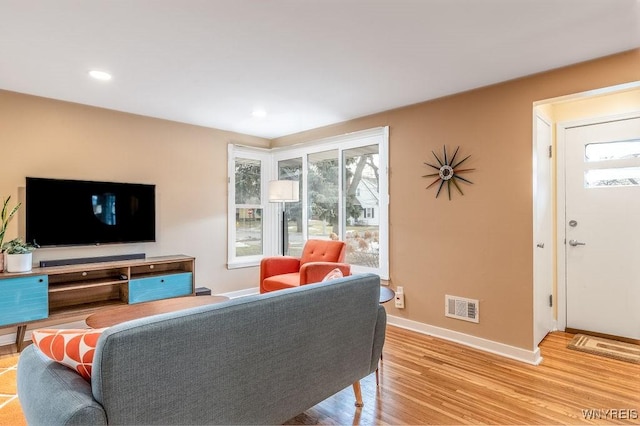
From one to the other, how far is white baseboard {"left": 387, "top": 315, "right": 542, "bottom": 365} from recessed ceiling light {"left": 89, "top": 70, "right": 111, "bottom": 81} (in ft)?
11.4

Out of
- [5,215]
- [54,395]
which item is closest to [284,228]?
[5,215]

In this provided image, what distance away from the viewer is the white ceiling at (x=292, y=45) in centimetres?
189

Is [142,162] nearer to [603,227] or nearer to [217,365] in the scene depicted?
[217,365]

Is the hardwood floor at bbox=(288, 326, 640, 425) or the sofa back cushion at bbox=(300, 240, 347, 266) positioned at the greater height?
the sofa back cushion at bbox=(300, 240, 347, 266)

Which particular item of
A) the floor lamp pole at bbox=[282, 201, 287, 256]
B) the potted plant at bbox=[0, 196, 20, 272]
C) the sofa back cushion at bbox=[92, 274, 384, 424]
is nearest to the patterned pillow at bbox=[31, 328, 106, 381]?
the sofa back cushion at bbox=[92, 274, 384, 424]

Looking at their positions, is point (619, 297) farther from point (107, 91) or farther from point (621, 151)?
point (107, 91)

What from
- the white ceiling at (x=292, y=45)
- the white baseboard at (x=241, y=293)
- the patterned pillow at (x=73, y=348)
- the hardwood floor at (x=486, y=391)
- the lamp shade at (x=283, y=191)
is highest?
the white ceiling at (x=292, y=45)

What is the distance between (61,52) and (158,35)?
2.64 ft

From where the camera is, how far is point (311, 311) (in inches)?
63.0

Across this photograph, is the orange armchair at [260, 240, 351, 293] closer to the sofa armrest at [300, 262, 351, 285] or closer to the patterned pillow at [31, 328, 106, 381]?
the sofa armrest at [300, 262, 351, 285]

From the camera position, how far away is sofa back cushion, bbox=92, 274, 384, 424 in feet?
3.58

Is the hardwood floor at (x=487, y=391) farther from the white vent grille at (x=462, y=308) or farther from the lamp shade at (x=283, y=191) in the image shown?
the lamp shade at (x=283, y=191)

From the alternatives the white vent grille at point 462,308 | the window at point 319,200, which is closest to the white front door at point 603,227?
the white vent grille at point 462,308

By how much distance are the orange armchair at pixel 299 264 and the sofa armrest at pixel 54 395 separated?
7.05ft
